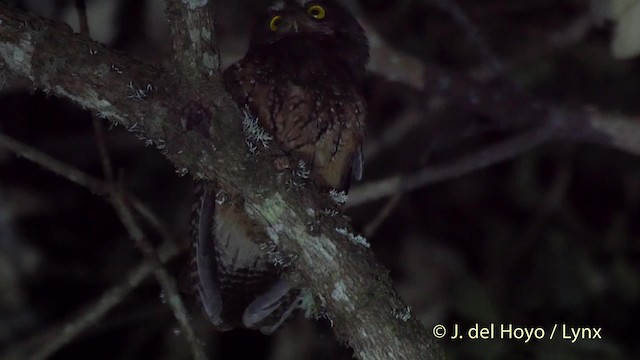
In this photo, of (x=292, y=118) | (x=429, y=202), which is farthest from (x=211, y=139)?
(x=429, y=202)

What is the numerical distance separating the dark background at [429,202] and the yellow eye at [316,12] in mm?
868

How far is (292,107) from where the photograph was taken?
3176 millimetres

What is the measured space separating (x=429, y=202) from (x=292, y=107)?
2540 millimetres

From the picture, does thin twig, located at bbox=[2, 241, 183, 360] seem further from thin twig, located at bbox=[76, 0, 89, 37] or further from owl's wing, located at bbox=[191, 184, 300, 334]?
thin twig, located at bbox=[76, 0, 89, 37]

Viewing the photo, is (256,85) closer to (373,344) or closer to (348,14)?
(348,14)

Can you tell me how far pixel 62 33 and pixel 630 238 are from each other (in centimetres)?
346

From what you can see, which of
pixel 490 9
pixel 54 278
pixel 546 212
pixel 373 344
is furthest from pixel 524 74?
pixel 373 344

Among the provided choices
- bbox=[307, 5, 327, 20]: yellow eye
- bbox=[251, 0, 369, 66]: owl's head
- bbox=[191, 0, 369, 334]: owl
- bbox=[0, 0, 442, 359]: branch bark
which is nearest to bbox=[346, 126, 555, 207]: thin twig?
bbox=[191, 0, 369, 334]: owl

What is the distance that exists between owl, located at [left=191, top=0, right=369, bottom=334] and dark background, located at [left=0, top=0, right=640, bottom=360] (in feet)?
2.89

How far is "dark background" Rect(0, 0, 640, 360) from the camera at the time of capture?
4379mm

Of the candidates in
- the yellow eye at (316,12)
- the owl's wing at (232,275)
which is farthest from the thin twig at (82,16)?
the yellow eye at (316,12)

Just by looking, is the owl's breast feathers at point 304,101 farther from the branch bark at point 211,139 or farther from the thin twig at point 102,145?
the branch bark at point 211,139

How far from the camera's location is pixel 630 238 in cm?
502

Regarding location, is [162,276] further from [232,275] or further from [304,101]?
Result: [304,101]
